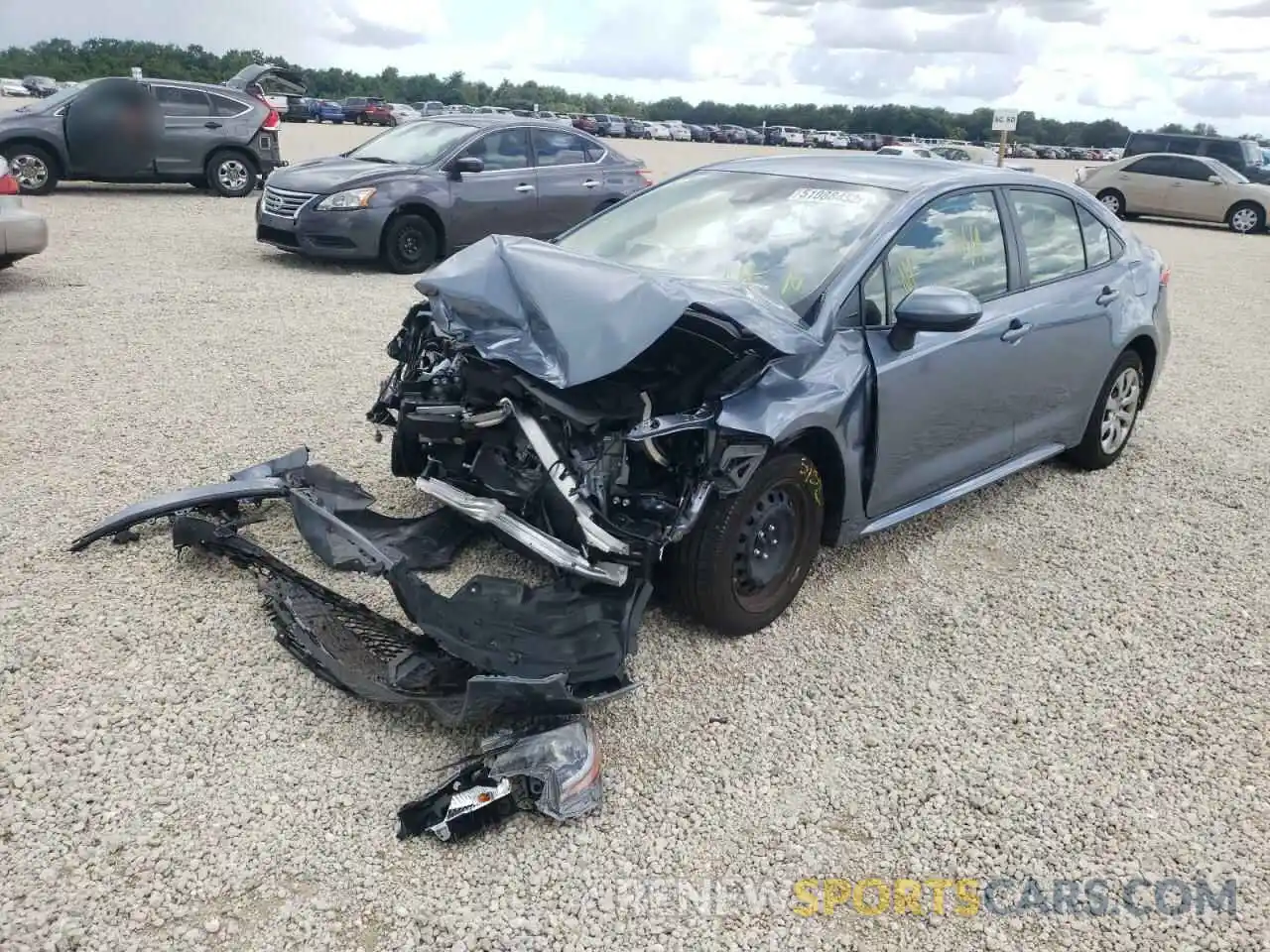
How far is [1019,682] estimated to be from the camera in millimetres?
3750

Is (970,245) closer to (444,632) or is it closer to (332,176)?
(444,632)

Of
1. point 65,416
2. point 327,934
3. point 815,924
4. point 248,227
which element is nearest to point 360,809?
point 327,934

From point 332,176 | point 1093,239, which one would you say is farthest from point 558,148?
point 1093,239

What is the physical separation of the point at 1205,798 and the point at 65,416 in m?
5.77

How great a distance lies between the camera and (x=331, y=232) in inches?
394

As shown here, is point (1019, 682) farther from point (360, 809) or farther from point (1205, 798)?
point (360, 809)

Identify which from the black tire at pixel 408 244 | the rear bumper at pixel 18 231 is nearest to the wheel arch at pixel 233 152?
the black tire at pixel 408 244

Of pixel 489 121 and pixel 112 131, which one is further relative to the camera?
pixel 112 131

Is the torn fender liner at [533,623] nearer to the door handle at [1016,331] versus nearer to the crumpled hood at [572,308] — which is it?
the crumpled hood at [572,308]

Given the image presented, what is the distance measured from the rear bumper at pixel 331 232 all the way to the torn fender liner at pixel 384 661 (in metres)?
6.56

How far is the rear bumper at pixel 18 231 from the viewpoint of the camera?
8.34 meters

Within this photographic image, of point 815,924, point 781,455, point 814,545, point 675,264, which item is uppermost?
point 675,264

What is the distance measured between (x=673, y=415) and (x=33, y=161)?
1370 centimetres

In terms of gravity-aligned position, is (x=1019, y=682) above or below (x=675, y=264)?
below
